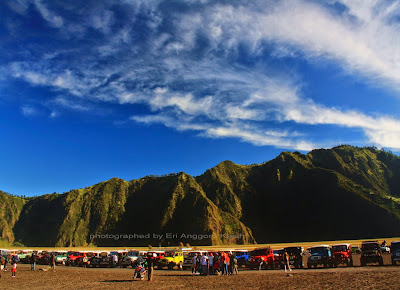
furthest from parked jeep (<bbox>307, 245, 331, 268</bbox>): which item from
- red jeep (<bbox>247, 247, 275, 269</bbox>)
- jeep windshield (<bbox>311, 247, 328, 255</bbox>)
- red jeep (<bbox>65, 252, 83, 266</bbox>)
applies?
red jeep (<bbox>65, 252, 83, 266</bbox>)

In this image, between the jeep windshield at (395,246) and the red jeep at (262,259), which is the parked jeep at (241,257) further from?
the jeep windshield at (395,246)

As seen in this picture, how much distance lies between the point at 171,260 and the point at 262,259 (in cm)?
939

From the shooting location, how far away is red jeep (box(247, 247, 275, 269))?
27408 mm

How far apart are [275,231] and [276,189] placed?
1946 centimetres

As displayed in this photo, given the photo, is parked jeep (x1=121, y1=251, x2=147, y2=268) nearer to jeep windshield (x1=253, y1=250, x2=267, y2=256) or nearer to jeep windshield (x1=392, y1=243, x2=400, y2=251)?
jeep windshield (x1=253, y1=250, x2=267, y2=256)

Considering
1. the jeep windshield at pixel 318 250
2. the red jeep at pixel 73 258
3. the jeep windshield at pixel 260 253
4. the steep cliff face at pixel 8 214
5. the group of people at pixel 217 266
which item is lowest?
the red jeep at pixel 73 258

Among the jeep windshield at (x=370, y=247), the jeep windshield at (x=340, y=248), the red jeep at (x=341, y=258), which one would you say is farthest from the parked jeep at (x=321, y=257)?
the jeep windshield at (x=370, y=247)

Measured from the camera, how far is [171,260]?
101 ft

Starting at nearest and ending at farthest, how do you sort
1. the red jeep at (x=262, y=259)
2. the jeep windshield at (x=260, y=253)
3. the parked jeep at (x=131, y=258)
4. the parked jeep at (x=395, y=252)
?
the parked jeep at (x=395, y=252)
the red jeep at (x=262, y=259)
the jeep windshield at (x=260, y=253)
the parked jeep at (x=131, y=258)

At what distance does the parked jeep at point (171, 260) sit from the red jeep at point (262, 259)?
25.2 ft

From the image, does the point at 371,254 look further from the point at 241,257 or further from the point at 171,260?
the point at 171,260

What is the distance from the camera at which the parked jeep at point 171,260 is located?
30641mm

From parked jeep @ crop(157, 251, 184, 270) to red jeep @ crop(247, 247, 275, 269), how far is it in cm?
767

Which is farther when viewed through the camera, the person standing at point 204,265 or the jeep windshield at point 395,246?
the jeep windshield at point 395,246
